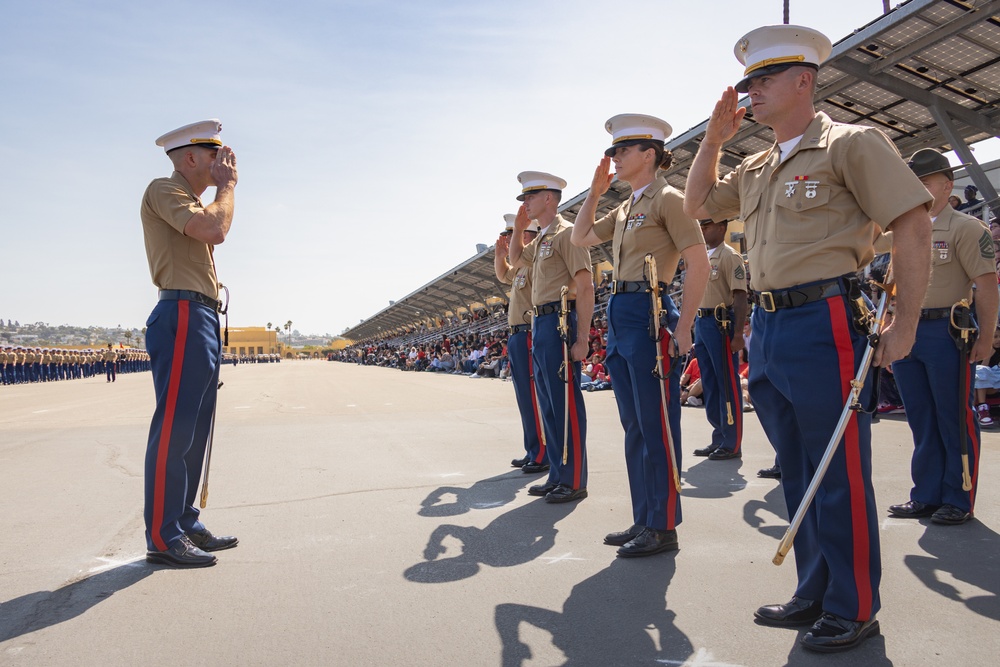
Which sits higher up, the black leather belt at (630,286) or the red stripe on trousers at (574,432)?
the black leather belt at (630,286)

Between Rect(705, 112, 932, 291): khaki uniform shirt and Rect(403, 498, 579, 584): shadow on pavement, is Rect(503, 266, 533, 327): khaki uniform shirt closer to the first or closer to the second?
Rect(403, 498, 579, 584): shadow on pavement

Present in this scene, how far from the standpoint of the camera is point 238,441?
23.8 ft

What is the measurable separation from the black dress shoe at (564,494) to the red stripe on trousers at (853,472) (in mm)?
2151

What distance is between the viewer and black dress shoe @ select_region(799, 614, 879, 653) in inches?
87.4

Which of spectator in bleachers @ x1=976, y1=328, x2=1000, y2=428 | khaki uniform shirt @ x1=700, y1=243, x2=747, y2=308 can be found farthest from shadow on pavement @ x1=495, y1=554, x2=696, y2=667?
spectator in bleachers @ x1=976, y1=328, x2=1000, y2=428

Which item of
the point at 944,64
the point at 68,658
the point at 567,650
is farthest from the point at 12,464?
the point at 944,64

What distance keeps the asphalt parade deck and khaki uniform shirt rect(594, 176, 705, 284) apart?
4.70 ft

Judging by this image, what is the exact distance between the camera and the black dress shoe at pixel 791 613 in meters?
2.42

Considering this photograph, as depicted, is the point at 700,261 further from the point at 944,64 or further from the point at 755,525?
the point at 944,64

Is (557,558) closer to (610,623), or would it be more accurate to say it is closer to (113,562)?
(610,623)

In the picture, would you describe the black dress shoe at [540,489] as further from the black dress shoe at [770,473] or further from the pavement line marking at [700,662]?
the pavement line marking at [700,662]

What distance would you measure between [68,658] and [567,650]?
1631 mm

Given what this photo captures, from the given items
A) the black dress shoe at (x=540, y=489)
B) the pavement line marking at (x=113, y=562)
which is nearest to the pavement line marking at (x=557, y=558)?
the black dress shoe at (x=540, y=489)

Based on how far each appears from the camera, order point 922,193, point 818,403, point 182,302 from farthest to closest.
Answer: point 182,302 < point 818,403 < point 922,193
